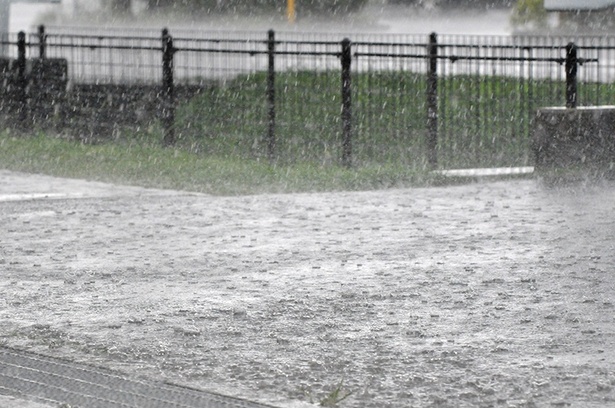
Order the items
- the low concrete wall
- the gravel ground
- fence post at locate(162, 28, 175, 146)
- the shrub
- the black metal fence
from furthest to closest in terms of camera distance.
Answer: the shrub
fence post at locate(162, 28, 175, 146)
the black metal fence
the low concrete wall
the gravel ground

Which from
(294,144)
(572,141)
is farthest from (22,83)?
(572,141)

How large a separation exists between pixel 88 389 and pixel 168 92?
1388cm

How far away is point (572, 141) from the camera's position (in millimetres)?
16703

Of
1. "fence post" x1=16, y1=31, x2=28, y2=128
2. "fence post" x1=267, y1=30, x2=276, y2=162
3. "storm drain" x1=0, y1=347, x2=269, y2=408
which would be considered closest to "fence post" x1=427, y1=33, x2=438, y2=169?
"fence post" x1=267, y1=30, x2=276, y2=162

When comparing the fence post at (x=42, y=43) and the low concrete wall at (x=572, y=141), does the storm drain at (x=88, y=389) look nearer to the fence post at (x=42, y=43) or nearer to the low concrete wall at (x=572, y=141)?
the low concrete wall at (x=572, y=141)

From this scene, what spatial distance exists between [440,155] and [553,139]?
2.21 meters

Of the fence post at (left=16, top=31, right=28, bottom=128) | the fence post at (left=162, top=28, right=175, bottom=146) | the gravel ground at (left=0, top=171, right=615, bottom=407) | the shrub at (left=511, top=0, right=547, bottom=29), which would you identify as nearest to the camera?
the gravel ground at (left=0, top=171, right=615, bottom=407)

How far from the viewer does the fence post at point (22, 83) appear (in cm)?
2242

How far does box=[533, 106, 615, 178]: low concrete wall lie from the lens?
16625mm

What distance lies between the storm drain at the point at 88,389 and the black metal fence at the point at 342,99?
430 inches

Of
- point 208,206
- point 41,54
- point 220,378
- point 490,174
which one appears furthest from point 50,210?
point 41,54

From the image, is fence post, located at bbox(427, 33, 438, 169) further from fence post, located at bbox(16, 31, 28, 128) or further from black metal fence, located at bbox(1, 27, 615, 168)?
fence post, located at bbox(16, 31, 28, 128)

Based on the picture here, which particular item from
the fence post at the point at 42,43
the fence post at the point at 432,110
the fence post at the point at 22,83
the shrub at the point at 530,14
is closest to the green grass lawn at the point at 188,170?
the fence post at the point at 432,110

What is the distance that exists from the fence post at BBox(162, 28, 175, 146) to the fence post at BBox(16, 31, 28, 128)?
3214mm
